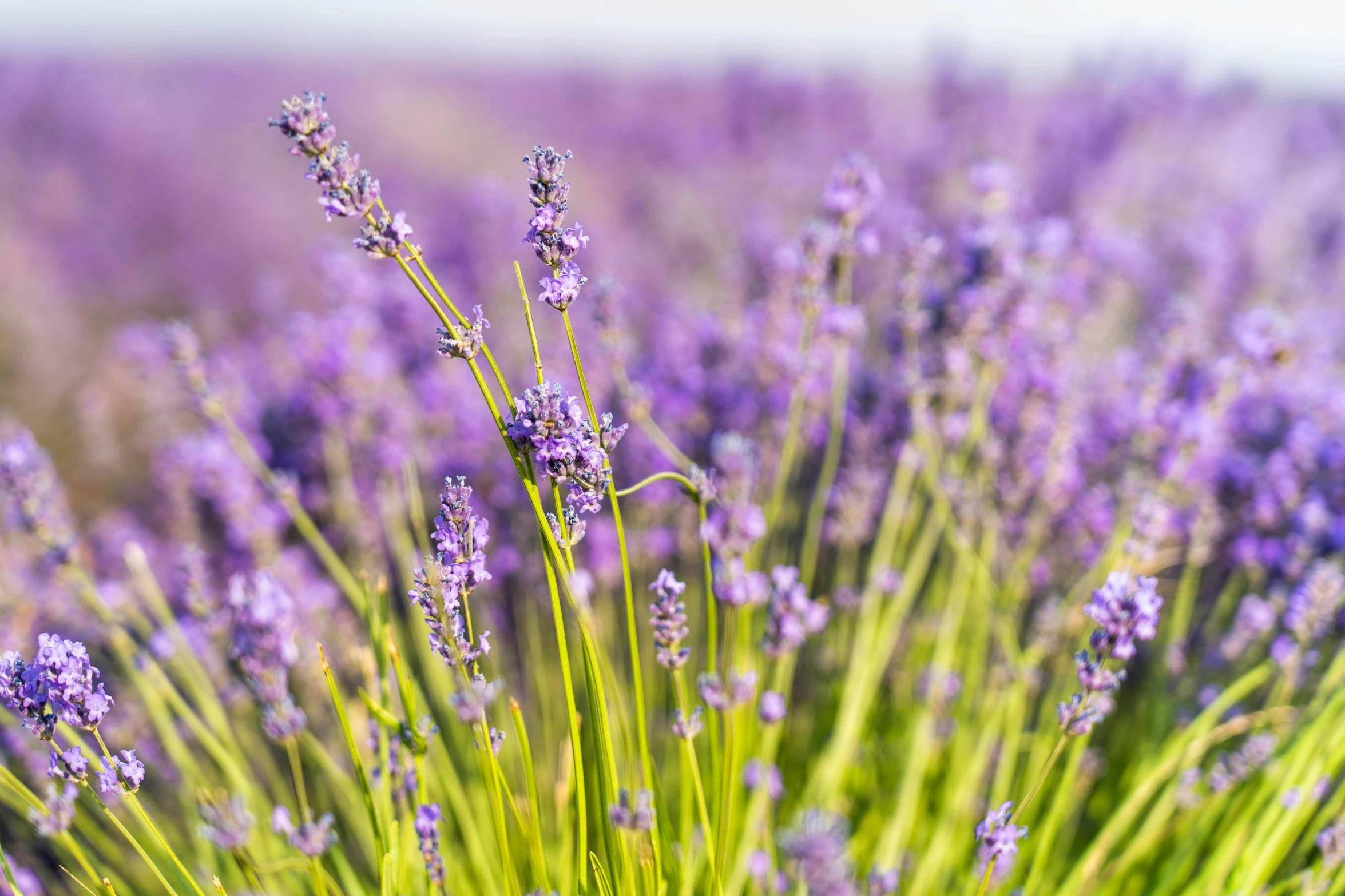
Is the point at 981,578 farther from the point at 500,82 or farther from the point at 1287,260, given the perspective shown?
the point at 500,82

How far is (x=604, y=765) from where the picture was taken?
1230mm

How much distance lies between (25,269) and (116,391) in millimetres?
2685

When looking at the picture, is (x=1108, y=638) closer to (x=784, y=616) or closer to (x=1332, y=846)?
(x=784, y=616)

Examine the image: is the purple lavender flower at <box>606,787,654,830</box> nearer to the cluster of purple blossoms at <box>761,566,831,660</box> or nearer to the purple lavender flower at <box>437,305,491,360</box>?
the cluster of purple blossoms at <box>761,566,831,660</box>

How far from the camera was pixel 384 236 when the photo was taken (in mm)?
976

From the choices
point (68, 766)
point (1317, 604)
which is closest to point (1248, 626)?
point (1317, 604)

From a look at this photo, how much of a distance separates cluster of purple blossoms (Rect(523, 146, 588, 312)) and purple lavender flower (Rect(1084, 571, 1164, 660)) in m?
0.93

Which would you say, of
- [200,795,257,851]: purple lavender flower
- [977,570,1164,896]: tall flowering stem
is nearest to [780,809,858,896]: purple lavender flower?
[977,570,1164,896]: tall flowering stem

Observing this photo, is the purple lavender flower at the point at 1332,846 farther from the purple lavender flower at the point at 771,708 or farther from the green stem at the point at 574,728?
the green stem at the point at 574,728

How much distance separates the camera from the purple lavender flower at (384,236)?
0.97m

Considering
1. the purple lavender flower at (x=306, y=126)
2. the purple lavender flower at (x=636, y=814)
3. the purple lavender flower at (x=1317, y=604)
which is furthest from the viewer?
the purple lavender flower at (x=1317, y=604)

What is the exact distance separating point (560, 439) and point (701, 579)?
1.99 metres

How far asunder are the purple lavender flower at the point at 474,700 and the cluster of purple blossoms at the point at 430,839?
239 mm

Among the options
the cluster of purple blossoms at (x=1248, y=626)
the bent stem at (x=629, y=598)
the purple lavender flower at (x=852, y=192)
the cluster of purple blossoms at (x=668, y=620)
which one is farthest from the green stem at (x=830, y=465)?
the cluster of purple blossoms at (x=1248, y=626)
